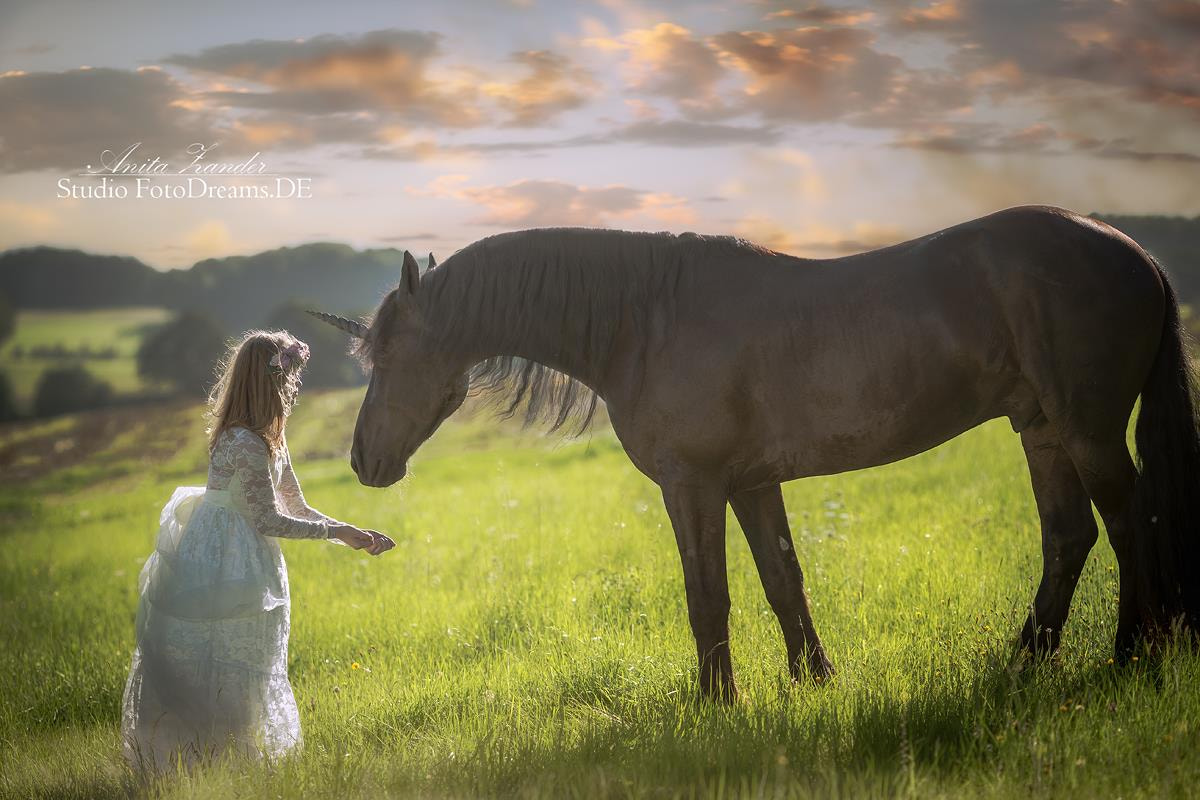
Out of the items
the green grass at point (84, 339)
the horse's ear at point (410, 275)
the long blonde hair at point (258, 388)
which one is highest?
the horse's ear at point (410, 275)

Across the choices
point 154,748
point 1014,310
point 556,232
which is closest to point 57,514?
point 154,748

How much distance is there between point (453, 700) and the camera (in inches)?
188

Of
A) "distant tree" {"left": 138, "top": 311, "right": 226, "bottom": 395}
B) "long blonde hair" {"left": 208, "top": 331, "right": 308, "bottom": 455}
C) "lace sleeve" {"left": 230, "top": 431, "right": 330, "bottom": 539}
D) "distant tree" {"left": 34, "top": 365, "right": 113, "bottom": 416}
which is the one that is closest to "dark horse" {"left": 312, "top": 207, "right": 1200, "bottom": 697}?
"long blonde hair" {"left": 208, "top": 331, "right": 308, "bottom": 455}

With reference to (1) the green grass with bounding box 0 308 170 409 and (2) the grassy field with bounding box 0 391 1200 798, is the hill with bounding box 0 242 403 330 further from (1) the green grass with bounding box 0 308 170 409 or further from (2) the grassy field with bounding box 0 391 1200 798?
(2) the grassy field with bounding box 0 391 1200 798

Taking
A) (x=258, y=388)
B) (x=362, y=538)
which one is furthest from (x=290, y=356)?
(x=362, y=538)

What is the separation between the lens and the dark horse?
12.6ft

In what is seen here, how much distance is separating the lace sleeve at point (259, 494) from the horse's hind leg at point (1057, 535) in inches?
125

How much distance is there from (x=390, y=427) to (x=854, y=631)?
2706 mm

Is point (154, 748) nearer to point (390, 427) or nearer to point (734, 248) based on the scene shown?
point (390, 427)

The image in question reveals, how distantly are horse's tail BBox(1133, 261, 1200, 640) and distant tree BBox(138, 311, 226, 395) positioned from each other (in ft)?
82.0

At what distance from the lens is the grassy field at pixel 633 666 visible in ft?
11.0

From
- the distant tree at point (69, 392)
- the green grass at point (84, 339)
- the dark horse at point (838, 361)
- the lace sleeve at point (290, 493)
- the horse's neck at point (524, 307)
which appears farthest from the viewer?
the distant tree at point (69, 392)

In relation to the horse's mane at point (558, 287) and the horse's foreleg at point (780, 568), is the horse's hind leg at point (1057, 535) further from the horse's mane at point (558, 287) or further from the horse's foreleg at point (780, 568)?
the horse's mane at point (558, 287)

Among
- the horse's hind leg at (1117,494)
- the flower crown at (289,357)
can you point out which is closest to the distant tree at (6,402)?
the flower crown at (289,357)
